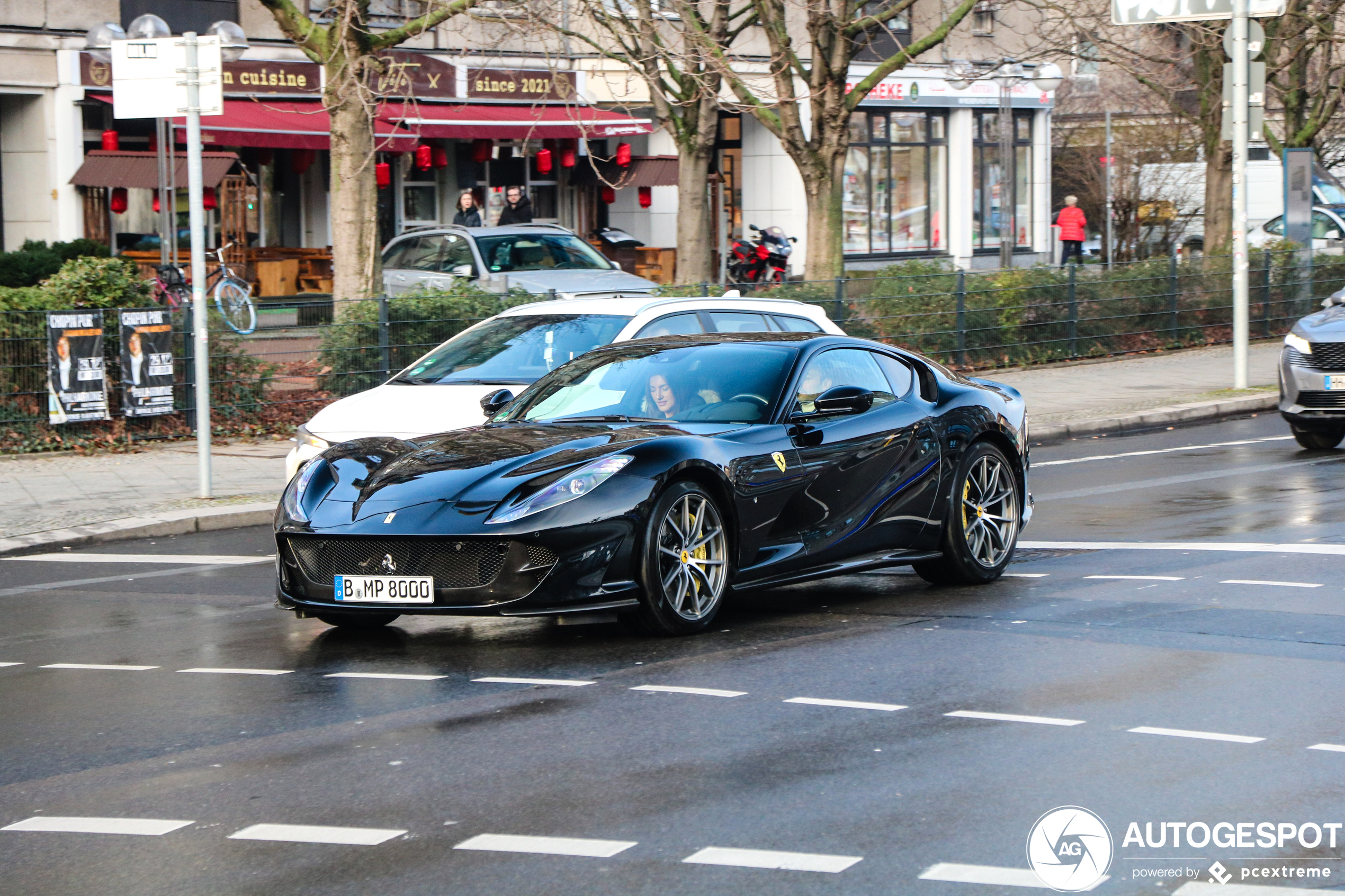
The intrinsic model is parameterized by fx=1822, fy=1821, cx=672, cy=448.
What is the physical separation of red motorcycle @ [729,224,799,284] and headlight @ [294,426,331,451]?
791 inches

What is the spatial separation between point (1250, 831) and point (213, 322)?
47.4ft

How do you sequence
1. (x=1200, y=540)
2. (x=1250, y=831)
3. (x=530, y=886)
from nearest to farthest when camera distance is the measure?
(x=530, y=886) → (x=1250, y=831) → (x=1200, y=540)

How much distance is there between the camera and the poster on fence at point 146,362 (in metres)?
16.9

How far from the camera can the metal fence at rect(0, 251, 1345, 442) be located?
17156 mm

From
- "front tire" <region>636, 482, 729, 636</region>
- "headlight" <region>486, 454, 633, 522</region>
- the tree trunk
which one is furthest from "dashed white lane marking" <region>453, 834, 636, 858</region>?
the tree trunk

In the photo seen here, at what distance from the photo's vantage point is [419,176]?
35.0 meters

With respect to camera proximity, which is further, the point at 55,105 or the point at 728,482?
the point at 55,105

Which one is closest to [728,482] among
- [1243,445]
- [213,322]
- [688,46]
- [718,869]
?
[718,869]

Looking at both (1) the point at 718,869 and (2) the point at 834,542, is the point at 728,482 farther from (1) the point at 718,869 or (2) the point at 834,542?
(1) the point at 718,869

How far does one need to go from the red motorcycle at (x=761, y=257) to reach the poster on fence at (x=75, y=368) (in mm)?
16666

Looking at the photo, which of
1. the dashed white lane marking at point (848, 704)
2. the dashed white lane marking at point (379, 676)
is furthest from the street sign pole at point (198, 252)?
the dashed white lane marking at point (848, 704)

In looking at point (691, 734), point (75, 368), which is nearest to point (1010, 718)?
point (691, 734)

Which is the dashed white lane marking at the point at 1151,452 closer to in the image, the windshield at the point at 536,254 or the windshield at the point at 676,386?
the windshield at the point at 676,386

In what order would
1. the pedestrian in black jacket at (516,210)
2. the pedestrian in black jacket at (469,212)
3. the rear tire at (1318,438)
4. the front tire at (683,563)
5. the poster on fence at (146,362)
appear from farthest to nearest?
the pedestrian in black jacket at (516,210), the pedestrian in black jacket at (469,212), the poster on fence at (146,362), the rear tire at (1318,438), the front tire at (683,563)
